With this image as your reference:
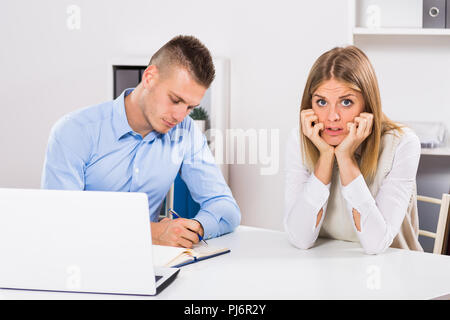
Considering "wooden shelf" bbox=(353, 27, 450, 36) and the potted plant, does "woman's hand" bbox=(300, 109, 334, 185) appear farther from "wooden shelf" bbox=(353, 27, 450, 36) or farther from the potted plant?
the potted plant

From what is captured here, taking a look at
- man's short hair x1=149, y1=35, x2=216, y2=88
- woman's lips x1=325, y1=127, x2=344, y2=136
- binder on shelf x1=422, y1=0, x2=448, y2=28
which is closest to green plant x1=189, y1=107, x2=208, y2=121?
man's short hair x1=149, y1=35, x2=216, y2=88

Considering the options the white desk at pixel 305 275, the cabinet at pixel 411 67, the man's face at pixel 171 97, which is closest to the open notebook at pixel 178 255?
the white desk at pixel 305 275

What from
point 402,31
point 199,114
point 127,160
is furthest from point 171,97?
point 402,31

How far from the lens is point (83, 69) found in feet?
10.7

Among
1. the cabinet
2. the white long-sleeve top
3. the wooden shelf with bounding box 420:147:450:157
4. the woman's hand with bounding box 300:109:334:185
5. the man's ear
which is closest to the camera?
the white long-sleeve top

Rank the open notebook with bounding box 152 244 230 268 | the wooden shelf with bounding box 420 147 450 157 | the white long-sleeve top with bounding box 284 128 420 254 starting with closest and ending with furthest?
the open notebook with bounding box 152 244 230 268 < the white long-sleeve top with bounding box 284 128 420 254 < the wooden shelf with bounding box 420 147 450 157

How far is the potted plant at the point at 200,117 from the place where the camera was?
295 cm

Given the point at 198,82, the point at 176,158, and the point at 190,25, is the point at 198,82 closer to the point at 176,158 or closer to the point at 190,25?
the point at 176,158

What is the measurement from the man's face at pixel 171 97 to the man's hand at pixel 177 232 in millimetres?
376

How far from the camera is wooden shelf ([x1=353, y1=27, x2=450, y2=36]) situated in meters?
2.58

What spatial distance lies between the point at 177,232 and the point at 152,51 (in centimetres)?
174

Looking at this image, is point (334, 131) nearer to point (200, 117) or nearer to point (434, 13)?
point (434, 13)

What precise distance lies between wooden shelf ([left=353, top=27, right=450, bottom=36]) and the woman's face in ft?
3.32

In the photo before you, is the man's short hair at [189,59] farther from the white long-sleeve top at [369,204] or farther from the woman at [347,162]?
the white long-sleeve top at [369,204]
